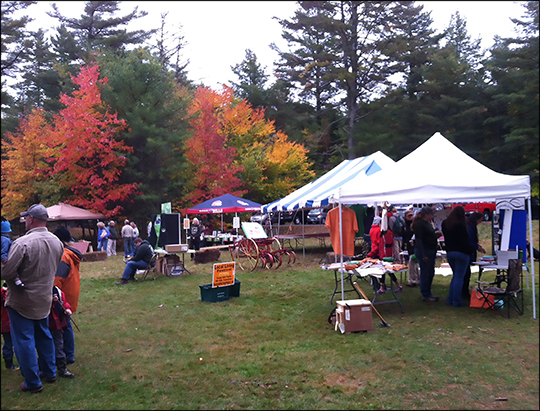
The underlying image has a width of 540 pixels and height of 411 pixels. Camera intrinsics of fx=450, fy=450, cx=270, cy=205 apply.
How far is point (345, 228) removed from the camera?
7.48 meters

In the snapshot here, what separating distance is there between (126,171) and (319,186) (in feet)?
35.8

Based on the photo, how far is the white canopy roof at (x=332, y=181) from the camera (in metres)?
13.2

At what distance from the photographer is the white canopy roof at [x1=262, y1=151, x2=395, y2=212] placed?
43.4ft

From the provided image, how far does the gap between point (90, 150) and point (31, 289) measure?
57.0ft

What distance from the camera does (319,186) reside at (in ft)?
48.9

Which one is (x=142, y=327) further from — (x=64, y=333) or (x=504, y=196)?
(x=504, y=196)

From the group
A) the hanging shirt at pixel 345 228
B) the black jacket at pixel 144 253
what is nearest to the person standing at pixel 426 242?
the hanging shirt at pixel 345 228

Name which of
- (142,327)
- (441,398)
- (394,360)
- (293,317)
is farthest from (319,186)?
(441,398)

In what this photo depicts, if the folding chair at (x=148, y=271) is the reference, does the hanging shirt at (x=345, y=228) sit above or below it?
above

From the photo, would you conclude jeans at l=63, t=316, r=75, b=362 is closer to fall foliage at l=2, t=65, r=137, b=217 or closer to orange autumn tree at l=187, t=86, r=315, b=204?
fall foliage at l=2, t=65, r=137, b=217

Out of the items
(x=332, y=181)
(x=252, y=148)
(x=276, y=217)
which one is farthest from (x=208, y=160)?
(x=332, y=181)

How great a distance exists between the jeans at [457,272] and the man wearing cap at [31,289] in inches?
219

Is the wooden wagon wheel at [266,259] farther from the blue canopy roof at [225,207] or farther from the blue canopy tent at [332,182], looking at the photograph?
the blue canopy roof at [225,207]

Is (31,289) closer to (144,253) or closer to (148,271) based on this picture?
(144,253)
